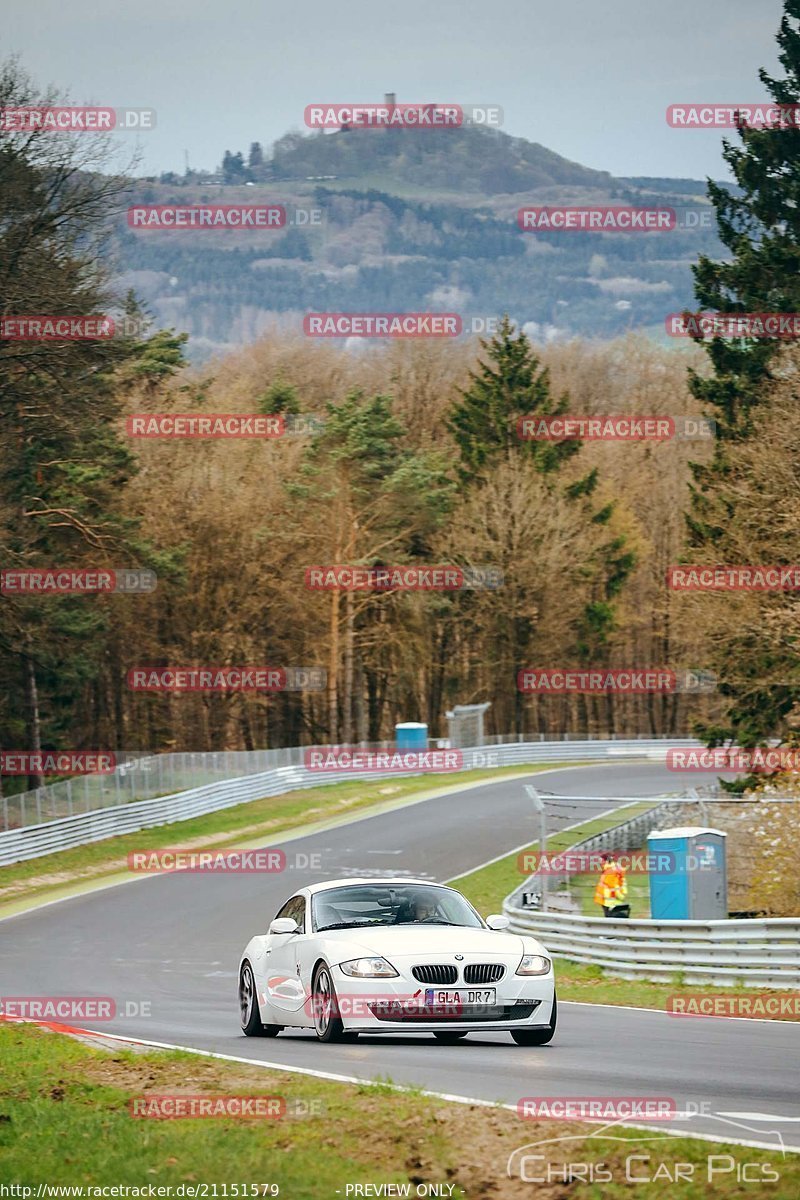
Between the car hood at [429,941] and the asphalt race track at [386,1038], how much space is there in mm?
745

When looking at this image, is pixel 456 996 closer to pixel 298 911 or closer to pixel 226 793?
pixel 298 911

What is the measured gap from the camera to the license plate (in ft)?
40.6

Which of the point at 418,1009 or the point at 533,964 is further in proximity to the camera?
the point at 533,964

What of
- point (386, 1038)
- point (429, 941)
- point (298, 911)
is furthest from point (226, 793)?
point (429, 941)

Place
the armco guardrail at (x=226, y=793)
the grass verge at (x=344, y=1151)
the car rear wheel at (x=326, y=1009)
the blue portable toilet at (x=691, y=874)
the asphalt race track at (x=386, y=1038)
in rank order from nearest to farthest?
the grass verge at (x=344, y=1151) → the asphalt race track at (x=386, y=1038) → the car rear wheel at (x=326, y=1009) → the blue portable toilet at (x=691, y=874) → the armco guardrail at (x=226, y=793)

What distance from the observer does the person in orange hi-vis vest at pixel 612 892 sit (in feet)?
87.8

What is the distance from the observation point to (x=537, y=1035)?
12977mm

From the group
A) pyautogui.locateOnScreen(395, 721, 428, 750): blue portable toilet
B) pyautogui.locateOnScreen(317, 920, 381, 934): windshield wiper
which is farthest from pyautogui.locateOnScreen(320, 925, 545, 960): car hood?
pyautogui.locateOnScreen(395, 721, 428, 750): blue portable toilet

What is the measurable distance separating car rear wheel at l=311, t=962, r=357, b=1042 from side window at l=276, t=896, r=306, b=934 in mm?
720

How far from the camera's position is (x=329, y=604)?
71.2m

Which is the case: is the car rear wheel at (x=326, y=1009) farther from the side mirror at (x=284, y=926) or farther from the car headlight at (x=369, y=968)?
the side mirror at (x=284, y=926)

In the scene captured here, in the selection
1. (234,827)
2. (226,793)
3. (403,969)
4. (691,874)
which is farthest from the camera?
(226,793)

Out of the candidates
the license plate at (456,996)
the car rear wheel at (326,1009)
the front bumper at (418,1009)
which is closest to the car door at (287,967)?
the car rear wheel at (326,1009)

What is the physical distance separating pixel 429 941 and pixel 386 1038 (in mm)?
1755
